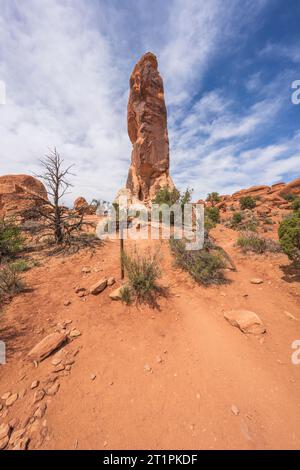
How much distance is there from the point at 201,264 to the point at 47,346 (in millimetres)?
3862

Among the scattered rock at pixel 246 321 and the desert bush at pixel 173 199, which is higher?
the desert bush at pixel 173 199

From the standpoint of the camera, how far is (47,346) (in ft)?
8.28

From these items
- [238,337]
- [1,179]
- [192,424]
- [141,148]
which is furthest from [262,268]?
[141,148]

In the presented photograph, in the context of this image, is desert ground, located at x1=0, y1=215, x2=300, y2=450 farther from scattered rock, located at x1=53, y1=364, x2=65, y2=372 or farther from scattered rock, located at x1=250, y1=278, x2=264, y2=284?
scattered rock, located at x1=250, y1=278, x2=264, y2=284

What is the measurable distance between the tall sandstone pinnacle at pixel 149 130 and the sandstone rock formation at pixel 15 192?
11.5 meters

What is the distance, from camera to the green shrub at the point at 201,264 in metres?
4.62

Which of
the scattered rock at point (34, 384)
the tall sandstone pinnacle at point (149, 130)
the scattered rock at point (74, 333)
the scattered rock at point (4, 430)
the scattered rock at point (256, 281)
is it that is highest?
the tall sandstone pinnacle at point (149, 130)

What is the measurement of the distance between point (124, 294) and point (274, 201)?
25608 millimetres

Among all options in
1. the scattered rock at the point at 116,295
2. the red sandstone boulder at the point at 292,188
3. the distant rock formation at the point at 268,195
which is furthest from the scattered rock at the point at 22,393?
the red sandstone boulder at the point at 292,188

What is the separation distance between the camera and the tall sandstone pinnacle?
19.7 metres

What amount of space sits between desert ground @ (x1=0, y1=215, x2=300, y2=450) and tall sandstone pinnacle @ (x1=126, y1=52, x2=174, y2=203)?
17.1 meters

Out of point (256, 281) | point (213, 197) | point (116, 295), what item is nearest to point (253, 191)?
point (213, 197)

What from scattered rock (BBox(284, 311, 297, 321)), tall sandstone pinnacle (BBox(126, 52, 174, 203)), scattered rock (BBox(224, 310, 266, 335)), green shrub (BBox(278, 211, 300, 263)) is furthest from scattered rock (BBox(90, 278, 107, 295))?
tall sandstone pinnacle (BBox(126, 52, 174, 203))

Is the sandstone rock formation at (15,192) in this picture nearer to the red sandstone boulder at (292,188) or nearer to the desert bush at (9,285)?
the desert bush at (9,285)
